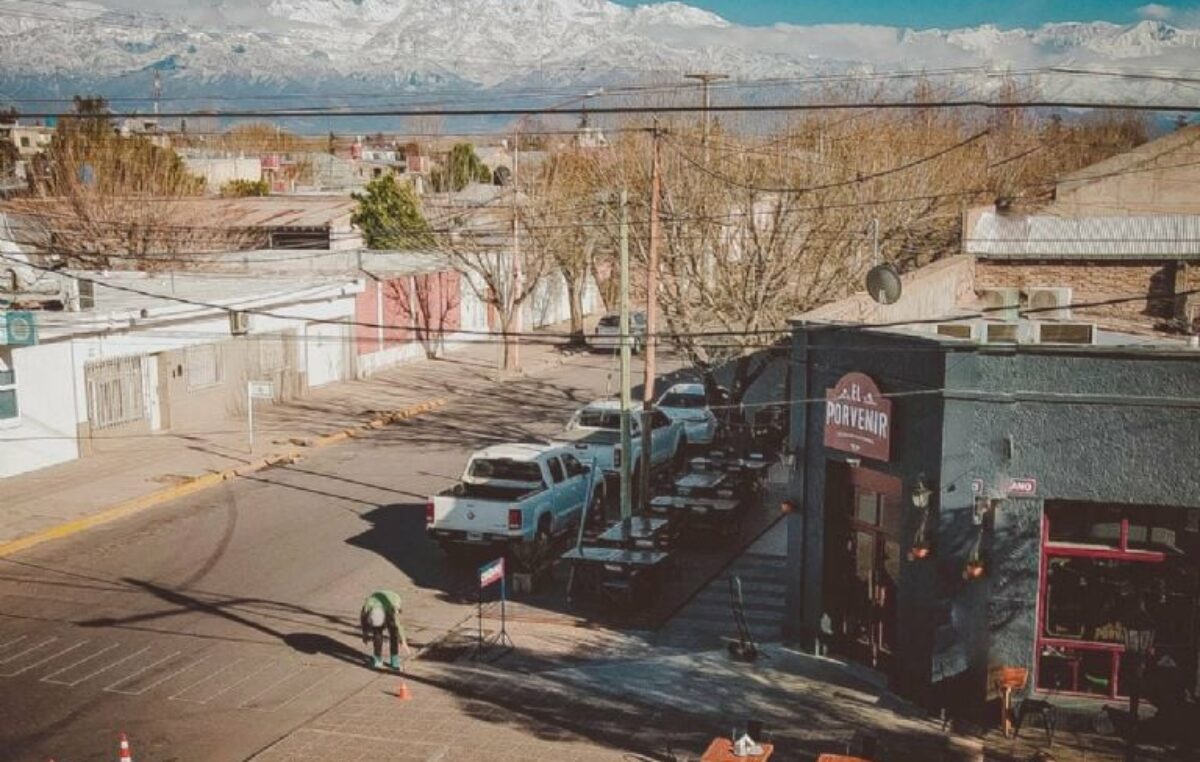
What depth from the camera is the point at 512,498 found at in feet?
70.9

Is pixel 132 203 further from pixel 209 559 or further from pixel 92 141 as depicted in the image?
pixel 209 559

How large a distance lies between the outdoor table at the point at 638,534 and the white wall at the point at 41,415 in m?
13.9

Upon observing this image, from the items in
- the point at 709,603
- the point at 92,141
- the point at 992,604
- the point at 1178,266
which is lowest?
the point at 709,603

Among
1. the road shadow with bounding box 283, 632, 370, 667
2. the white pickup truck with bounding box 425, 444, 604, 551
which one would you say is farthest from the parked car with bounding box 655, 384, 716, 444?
the road shadow with bounding box 283, 632, 370, 667

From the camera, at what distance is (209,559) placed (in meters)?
21.0

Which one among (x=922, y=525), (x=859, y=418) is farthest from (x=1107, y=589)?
(x=859, y=418)

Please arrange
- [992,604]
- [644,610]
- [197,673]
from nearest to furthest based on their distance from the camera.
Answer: [992,604] → [197,673] → [644,610]

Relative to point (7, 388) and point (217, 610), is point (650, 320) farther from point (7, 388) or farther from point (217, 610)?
point (7, 388)

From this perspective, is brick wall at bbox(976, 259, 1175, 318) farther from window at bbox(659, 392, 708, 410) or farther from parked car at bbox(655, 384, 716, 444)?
window at bbox(659, 392, 708, 410)

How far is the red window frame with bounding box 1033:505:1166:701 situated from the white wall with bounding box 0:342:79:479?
70.1ft

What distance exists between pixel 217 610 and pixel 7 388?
11078 mm

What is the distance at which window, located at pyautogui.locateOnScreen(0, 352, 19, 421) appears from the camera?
26375mm

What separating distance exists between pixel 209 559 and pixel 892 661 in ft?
38.5

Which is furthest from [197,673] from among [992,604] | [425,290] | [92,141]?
[92,141]
